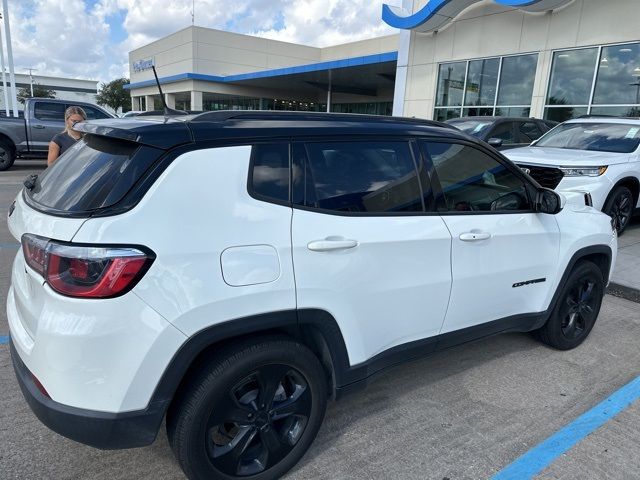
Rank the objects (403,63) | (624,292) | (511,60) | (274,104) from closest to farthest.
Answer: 1. (624,292)
2. (511,60)
3. (403,63)
4. (274,104)

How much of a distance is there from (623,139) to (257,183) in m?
7.53

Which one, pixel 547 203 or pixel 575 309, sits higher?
pixel 547 203

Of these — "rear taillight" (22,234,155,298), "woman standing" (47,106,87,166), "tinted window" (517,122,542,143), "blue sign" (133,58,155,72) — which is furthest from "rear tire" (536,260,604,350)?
"blue sign" (133,58,155,72)

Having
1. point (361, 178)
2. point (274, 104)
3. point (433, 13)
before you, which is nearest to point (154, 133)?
point (361, 178)

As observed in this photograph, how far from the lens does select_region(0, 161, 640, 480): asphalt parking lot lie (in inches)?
95.1

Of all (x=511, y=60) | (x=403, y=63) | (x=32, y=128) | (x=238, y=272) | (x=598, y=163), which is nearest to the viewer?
(x=238, y=272)

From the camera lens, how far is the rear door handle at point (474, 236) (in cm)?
277

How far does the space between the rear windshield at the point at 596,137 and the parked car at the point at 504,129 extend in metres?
0.98

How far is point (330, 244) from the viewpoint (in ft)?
7.30

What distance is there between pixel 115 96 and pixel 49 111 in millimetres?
63449

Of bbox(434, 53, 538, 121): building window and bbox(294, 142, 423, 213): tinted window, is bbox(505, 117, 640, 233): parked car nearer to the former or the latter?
bbox(294, 142, 423, 213): tinted window

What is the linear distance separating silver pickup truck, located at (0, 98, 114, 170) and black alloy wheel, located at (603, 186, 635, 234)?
1153 centimetres

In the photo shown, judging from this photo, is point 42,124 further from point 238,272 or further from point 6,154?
point 238,272

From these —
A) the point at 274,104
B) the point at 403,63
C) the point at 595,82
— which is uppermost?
the point at 403,63
